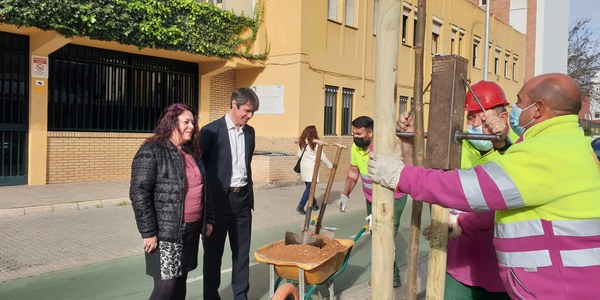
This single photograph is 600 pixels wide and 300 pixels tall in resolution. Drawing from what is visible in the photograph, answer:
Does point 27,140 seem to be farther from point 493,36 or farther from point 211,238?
point 493,36

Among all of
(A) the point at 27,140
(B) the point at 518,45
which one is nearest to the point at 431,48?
(B) the point at 518,45

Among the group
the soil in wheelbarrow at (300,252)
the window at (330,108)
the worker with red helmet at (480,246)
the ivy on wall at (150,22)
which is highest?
the ivy on wall at (150,22)

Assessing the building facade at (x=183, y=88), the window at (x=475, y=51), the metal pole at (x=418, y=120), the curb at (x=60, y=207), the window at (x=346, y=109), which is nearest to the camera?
the metal pole at (x=418, y=120)

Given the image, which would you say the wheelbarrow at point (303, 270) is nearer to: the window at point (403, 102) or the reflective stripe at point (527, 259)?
the reflective stripe at point (527, 259)

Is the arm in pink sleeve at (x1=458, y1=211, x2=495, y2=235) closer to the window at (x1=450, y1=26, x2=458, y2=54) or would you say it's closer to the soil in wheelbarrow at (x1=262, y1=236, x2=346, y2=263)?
the soil in wheelbarrow at (x1=262, y1=236, x2=346, y2=263)

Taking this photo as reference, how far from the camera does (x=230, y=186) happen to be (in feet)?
14.3

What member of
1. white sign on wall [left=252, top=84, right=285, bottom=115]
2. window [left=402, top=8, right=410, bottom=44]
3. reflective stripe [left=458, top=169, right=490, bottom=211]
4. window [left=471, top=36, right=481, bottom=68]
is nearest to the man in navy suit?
reflective stripe [left=458, top=169, right=490, bottom=211]

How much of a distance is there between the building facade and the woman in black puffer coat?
7065mm

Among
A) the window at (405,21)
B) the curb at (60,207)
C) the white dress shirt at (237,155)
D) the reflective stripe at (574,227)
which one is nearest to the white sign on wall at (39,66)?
the curb at (60,207)

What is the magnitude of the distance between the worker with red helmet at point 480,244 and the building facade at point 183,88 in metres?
7.11

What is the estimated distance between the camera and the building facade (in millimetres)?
11828

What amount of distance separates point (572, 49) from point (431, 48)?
25.4m

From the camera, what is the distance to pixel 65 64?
492 inches

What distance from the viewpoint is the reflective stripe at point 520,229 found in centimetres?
193
